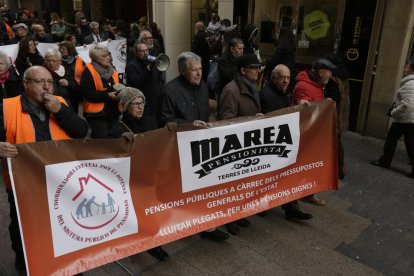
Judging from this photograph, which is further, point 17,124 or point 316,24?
point 316,24

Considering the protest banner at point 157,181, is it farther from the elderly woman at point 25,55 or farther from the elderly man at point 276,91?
the elderly woman at point 25,55

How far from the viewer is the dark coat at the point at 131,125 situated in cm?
353

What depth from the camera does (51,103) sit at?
298cm

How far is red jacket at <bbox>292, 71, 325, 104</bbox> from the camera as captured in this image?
470 centimetres

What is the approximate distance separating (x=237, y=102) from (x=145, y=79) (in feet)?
7.53

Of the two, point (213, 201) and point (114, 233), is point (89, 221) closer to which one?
point (114, 233)

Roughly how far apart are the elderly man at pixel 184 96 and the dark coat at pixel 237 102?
0.25 meters

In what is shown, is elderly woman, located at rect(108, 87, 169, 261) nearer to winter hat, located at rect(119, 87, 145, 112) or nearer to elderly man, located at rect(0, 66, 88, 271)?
winter hat, located at rect(119, 87, 145, 112)

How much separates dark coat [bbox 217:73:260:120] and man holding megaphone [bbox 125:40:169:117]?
188 cm

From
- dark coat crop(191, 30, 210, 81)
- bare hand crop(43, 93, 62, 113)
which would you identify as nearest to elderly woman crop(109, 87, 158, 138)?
bare hand crop(43, 93, 62, 113)

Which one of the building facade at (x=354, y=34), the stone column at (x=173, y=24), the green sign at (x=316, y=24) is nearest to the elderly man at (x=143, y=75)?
the building facade at (x=354, y=34)

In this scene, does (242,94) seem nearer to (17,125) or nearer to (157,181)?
(157,181)

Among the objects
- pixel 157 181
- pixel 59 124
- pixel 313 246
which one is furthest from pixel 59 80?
pixel 313 246

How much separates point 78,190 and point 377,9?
638 cm
